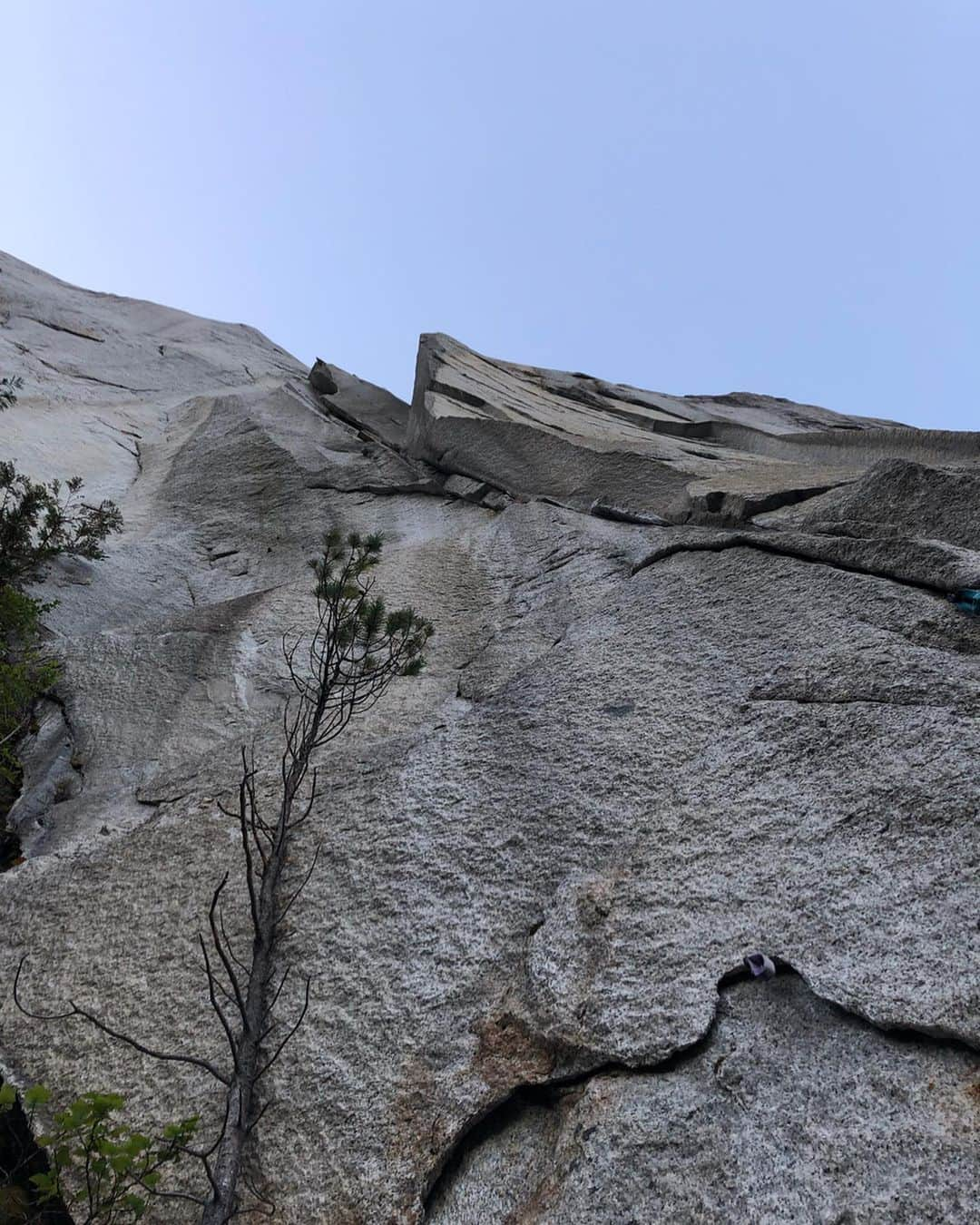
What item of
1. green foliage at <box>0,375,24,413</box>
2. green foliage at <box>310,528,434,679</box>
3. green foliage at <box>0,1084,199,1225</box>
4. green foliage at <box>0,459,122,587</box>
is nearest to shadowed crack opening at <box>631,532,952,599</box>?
green foliage at <box>310,528,434,679</box>

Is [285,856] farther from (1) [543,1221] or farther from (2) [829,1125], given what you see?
(2) [829,1125]

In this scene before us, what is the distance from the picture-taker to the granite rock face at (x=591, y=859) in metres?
2.99

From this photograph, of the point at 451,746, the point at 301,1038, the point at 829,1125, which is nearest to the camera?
the point at 829,1125

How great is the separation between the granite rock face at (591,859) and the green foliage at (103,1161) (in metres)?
0.30

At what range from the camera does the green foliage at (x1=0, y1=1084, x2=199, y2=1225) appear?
3.05 meters

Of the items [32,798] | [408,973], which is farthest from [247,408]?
[408,973]

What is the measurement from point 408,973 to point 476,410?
8520mm

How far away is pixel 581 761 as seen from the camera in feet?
15.6

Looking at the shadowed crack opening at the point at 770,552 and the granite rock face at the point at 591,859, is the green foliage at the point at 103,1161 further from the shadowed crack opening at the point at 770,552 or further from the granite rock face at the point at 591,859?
the shadowed crack opening at the point at 770,552

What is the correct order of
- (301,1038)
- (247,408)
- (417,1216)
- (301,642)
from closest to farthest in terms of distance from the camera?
(417,1216)
(301,1038)
(301,642)
(247,408)

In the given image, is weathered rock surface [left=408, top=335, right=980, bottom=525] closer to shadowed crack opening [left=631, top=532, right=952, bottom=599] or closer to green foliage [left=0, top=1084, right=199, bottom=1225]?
shadowed crack opening [left=631, top=532, right=952, bottom=599]

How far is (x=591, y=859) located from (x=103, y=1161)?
2.13 meters

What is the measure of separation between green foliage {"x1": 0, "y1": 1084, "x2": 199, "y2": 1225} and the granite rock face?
0.30 metres

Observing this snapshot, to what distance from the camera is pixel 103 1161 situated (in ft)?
10.1
